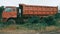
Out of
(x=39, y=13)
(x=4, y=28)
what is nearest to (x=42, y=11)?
(x=39, y=13)

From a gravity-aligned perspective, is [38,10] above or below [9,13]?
below

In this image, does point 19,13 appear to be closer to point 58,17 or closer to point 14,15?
point 14,15

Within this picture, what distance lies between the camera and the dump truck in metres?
22.6

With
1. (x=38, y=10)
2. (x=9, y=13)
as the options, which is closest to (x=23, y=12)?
(x=9, y=13)

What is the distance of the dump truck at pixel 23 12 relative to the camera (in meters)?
22.6

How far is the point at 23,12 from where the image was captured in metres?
23.4

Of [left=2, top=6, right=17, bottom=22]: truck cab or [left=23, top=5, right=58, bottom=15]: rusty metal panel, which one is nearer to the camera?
[left=2, top=6, right=17, bottom=22]: truck cab

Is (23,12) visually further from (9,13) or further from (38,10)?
(38,10)

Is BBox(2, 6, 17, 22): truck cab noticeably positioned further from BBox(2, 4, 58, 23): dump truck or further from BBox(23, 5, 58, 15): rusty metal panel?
BBox(23, 5, 58, 15): rusty metal panel

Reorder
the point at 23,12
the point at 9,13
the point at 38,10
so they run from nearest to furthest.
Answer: the point at 9,13, the point at 23,12, the point at 38,10

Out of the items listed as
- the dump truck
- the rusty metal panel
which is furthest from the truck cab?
the rusty metal panel

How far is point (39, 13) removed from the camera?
24750 millimetres

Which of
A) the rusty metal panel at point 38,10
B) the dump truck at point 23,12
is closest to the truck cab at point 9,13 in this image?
the dump truck at point 23,12

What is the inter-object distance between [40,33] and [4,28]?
4120 mm
